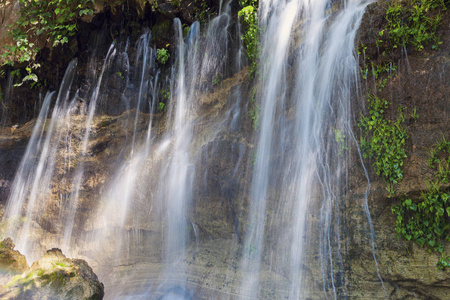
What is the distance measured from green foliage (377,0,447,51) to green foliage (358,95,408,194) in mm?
917

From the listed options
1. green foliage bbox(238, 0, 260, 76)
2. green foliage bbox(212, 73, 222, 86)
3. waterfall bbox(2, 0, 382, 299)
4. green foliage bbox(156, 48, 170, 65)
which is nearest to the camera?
waterfall bbox(2, 0, 382, 299)

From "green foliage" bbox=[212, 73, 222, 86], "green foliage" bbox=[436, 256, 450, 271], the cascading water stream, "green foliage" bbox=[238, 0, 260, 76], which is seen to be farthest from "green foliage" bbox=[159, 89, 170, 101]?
"green foliage" bbox=[436, 256, 450, 271]

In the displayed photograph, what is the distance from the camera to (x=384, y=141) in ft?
14.3

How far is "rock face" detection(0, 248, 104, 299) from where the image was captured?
4.20 meters

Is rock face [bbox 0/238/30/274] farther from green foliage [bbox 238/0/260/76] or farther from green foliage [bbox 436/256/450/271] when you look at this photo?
green foliage [bbox 436/256/450/271]

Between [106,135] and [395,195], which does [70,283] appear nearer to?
[106,135]

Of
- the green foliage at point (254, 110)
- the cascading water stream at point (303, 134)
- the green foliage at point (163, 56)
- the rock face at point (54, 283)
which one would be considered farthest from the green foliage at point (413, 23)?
the rock face at point (54, 283)

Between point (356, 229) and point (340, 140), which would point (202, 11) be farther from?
point (356, 229)

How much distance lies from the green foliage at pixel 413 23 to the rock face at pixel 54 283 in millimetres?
5643

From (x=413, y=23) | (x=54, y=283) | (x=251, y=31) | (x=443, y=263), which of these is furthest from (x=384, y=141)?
(x=54, y=283)

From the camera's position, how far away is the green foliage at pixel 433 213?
378 centimetres

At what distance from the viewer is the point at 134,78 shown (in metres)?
7.98

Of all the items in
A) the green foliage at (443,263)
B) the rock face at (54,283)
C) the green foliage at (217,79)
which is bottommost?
the rock face at (54,283)

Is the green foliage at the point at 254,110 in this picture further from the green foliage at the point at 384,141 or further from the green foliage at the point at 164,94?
the green foliage at the point at 164,94
